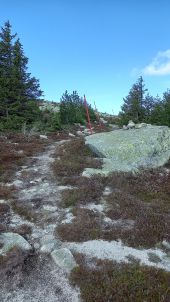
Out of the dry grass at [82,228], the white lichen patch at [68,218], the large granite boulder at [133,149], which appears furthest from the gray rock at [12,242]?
the large granite boulder at [133,149]

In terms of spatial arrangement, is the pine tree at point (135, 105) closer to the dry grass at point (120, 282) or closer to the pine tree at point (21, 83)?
the pine tree at point (21, 83)

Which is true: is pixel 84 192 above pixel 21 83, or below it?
below

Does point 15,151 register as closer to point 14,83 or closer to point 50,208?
point 50,208

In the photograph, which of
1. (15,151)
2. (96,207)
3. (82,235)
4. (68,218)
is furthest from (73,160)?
(82,235)

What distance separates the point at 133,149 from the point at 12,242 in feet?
29.7

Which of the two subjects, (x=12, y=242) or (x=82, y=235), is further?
(x=82, y=235)

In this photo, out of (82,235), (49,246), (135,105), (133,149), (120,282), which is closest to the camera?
(120,282)

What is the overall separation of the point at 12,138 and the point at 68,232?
1380 cm

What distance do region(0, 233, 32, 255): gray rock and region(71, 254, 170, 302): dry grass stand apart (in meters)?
1.37

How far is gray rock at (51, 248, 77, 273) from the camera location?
6855mm

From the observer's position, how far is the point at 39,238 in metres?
8.14

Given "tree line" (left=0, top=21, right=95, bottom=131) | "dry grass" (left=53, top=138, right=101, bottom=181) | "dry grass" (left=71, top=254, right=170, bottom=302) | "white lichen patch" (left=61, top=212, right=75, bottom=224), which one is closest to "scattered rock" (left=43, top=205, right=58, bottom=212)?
"white lichen patch" (left=61, top=212, right=75, bottom=224)

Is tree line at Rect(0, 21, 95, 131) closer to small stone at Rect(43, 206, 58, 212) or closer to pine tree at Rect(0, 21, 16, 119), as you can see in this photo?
pine tree at Rect(0, 21, 16, 119)

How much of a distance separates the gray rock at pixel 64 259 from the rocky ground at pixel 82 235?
2cm
